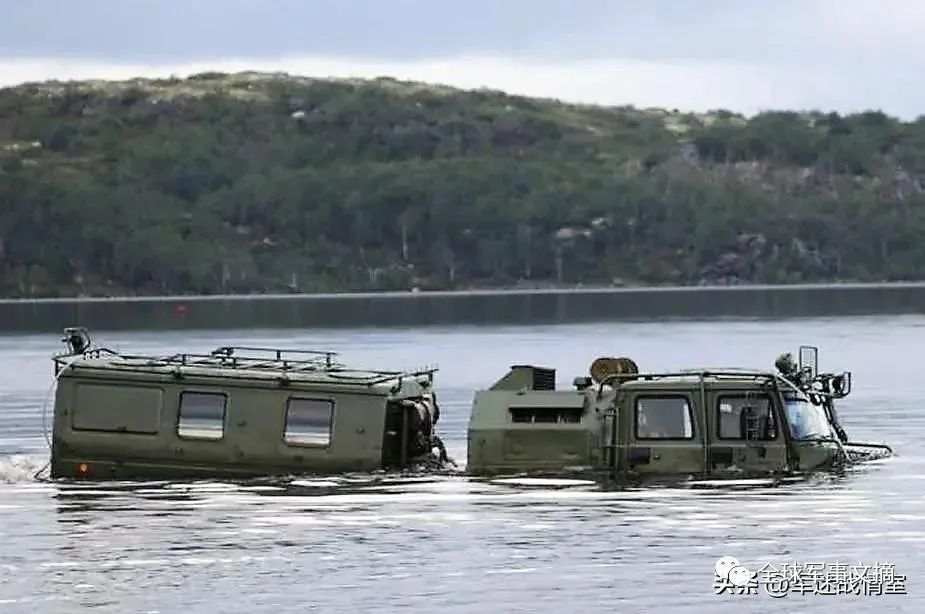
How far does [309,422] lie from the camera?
43125mm

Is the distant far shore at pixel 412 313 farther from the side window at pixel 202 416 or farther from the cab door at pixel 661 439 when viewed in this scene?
the cab door at pixel 661 439

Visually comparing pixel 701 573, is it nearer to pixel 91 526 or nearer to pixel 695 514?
pixel 695 514

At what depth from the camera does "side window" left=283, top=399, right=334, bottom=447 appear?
42906 mm

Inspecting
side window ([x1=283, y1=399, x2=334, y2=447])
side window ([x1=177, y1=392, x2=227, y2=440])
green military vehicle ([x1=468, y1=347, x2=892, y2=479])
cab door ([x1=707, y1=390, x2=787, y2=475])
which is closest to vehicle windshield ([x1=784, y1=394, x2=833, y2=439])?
green military vehicle ([x1=468, y1=347, x2=892, y2=479])

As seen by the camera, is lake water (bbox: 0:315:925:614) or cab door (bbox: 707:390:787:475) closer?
lake water (bbox: 0:315:925:614)

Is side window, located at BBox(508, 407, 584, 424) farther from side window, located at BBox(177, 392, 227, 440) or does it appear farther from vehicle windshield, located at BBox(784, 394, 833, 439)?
side window, located at BBox(177, 392, 227, 440)

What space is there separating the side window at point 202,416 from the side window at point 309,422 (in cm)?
107

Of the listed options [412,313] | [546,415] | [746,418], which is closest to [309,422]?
[546,415]

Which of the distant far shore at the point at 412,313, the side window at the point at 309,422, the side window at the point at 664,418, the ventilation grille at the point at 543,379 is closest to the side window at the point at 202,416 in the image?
the side window at the point at 309,422

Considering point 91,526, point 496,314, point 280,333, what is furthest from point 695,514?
point 496,314

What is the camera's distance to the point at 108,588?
109ft

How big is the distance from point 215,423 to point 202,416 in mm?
237

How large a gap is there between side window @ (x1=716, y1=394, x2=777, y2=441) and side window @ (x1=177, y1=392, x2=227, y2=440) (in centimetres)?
800

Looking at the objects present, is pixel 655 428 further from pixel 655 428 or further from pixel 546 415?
pixel 546 415
